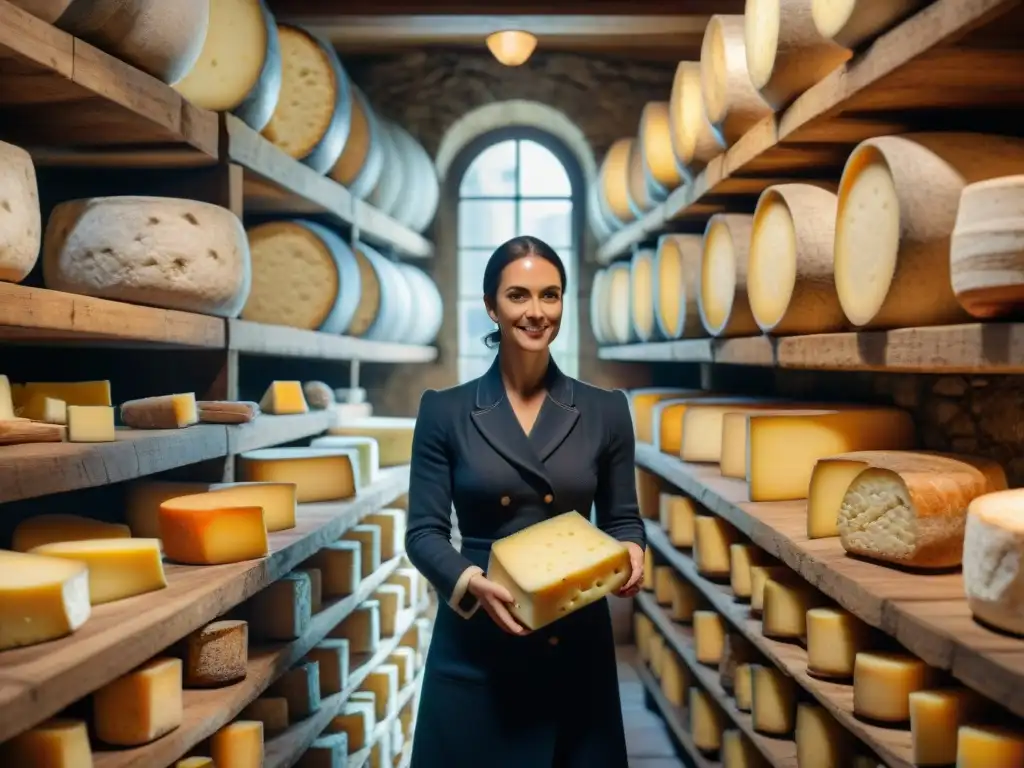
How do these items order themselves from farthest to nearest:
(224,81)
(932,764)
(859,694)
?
1. (224,81)
2. (859,694)
3. (932,764)

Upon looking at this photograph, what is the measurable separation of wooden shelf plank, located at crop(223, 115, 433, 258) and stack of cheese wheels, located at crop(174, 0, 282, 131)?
0.10m

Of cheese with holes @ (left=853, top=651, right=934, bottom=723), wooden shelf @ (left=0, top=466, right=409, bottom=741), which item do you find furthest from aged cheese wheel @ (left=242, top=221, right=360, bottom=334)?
cheese with holes @ (left=853, top=651, right=934, bottom=723)

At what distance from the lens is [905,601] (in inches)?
68.1

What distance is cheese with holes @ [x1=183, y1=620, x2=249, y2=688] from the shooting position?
2.23 meters

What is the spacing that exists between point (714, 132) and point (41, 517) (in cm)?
223

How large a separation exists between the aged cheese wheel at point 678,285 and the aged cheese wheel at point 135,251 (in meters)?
1.86

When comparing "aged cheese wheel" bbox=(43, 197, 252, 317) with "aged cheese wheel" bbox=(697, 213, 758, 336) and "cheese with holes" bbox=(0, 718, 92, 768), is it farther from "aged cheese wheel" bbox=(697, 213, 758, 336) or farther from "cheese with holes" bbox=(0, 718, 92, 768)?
"aged cheese wheel" bbox=(697, 213, 758, 336)

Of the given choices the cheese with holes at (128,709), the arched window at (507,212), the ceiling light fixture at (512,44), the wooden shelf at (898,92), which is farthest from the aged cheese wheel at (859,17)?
the arched window at (507,212)

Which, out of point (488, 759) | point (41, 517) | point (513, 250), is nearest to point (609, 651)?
point (488, 759)

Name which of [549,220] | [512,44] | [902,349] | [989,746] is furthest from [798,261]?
[549,220]

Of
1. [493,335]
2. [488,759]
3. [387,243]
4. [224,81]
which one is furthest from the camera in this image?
[387,243]

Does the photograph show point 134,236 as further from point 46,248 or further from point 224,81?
point 224,81

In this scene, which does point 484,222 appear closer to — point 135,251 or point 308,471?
point 308,471

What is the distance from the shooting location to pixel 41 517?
2271mm
